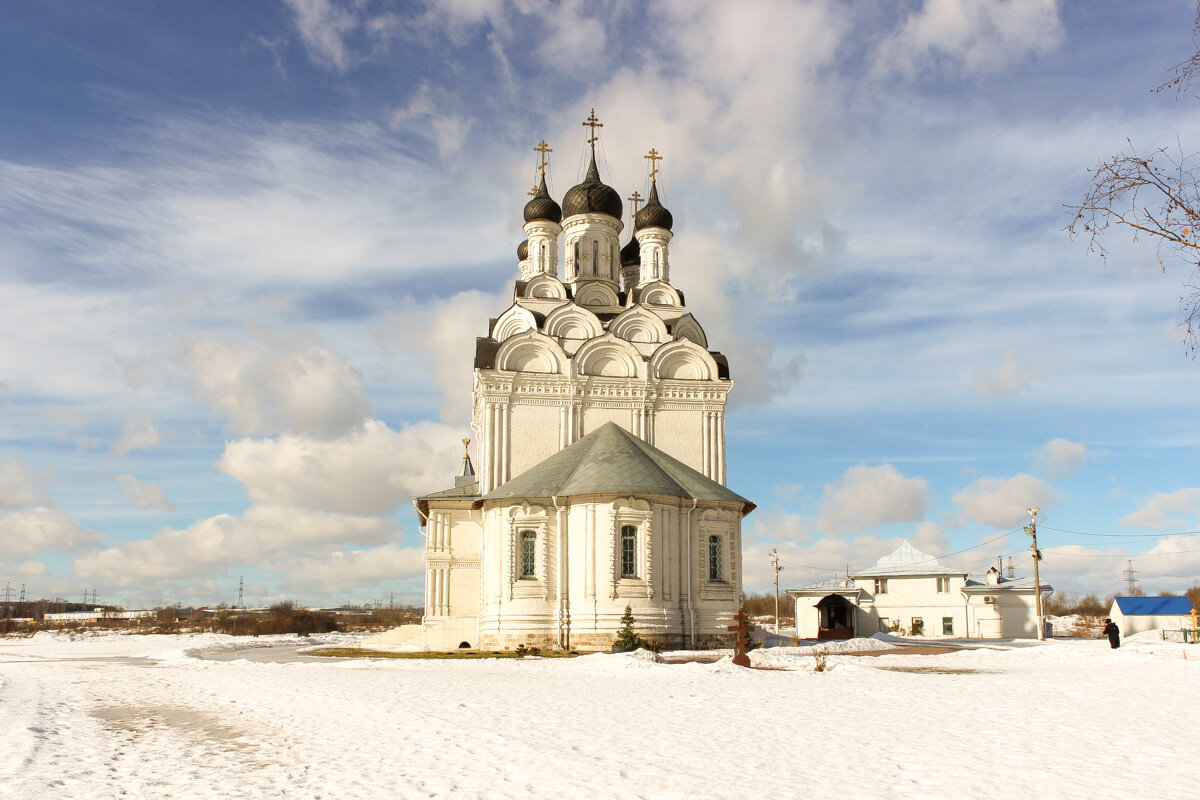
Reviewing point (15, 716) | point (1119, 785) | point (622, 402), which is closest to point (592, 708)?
→ point (1119, 785)

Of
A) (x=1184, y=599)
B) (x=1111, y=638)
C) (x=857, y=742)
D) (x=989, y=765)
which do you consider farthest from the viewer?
(x=1184, y=599)

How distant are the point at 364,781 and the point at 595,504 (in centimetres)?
1529

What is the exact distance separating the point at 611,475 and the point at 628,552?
6.10ft

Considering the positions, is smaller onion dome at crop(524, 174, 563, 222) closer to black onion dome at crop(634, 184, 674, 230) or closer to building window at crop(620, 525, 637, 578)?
black onion dome at crop(634, 184, 674, 230)

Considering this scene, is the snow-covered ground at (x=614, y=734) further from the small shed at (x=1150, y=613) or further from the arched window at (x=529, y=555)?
the small shed at (x=1150, y=613)

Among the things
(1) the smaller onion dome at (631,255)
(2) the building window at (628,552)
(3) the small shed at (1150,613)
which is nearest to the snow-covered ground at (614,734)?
(2) the building window at (628,552)

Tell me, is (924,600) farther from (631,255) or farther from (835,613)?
(631,255)

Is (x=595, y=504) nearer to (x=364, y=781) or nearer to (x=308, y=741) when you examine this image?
(x=308, y=741)

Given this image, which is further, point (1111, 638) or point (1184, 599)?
point (1184, 599)

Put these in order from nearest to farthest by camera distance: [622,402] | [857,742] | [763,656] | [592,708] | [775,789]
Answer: [775,789]
[857,742]
[592,708]
[763,656]
[622,402]

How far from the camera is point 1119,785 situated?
723cm

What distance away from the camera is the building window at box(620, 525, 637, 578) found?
74.0ft

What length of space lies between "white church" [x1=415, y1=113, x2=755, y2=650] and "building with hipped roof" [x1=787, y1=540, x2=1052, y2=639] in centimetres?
1419

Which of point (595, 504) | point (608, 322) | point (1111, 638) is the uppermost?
point (608, 322)
